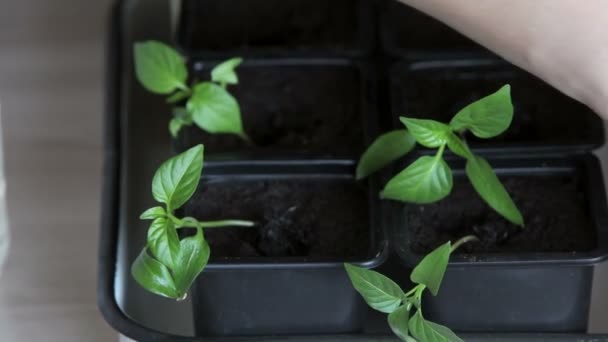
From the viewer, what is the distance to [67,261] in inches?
33.5

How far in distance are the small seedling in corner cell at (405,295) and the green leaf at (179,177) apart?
13 centimetres

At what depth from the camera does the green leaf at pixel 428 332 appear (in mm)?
626

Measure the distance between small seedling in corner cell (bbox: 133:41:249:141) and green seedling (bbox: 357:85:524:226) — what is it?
0.45ft

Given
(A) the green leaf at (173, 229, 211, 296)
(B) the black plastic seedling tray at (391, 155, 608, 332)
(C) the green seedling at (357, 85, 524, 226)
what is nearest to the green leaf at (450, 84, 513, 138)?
(C) the green seedling at (357, 85, 524, 226)

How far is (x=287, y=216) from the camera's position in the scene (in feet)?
2.54

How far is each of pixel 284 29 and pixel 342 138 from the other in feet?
0.63

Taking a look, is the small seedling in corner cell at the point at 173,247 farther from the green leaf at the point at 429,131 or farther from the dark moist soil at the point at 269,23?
the dark moist soil at the point at 269,23

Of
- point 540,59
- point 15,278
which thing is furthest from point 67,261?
point 540,59

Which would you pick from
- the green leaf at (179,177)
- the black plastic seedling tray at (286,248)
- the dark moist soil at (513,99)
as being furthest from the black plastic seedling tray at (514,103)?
the green leaf at (179,177)

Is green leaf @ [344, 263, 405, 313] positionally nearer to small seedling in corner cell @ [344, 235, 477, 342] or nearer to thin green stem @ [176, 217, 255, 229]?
small seedling in corner cell @ [344, 235, 477, 342]

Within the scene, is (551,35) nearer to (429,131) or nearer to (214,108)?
(429,131)

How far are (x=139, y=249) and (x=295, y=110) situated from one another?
20cm

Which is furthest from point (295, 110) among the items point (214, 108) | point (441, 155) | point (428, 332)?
point (428, 332)

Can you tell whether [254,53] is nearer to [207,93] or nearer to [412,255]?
[207,93]
